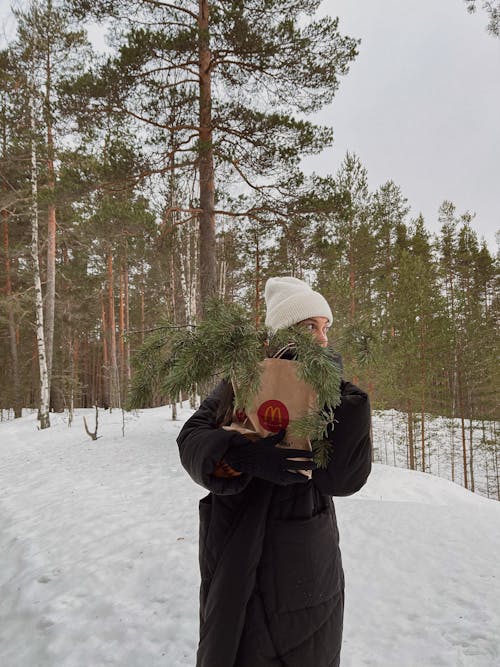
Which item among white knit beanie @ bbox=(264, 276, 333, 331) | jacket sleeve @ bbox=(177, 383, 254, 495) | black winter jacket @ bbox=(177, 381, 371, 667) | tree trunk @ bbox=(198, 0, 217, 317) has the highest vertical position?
tree trunk @ bbox=(198, 0, 217, 317)

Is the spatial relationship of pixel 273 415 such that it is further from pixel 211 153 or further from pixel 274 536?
pixel 211 153

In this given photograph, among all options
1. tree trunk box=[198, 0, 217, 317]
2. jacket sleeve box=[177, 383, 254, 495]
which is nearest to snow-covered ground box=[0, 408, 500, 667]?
jacket sleeve box=[177, 383, 254, 495]

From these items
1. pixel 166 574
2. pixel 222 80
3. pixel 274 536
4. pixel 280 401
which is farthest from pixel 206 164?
pixel 274 536

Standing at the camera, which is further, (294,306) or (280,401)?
(294,306)

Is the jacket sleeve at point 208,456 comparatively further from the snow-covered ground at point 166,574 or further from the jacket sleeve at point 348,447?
the snow-covered ground at point 166,574

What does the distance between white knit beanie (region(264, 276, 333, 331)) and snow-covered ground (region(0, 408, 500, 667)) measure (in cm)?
253

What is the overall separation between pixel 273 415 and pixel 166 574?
3.07m

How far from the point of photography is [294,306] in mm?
1230

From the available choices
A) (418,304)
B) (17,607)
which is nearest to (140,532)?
(17,607)

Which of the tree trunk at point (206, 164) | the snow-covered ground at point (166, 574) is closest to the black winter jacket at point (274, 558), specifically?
the snow-covered ground at point (166, 574)

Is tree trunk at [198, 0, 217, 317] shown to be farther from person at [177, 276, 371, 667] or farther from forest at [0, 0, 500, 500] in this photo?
person at [177, 276, 371, 667]

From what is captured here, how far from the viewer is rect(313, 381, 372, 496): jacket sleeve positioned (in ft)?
3.51

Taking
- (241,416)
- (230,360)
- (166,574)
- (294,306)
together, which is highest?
(294,306)

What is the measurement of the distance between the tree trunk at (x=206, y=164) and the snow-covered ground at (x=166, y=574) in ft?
11.3
